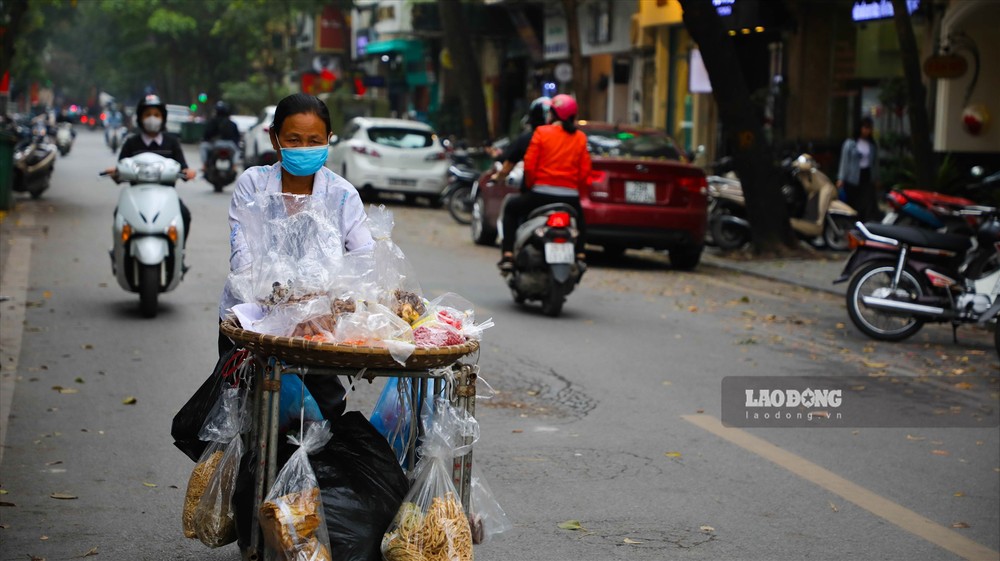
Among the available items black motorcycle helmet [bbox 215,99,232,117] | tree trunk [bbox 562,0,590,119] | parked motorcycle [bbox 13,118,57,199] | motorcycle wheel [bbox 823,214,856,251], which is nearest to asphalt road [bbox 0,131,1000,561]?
motorcycle wheel [bbox 823,214,856,251]

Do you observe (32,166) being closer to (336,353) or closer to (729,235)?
(729,235)

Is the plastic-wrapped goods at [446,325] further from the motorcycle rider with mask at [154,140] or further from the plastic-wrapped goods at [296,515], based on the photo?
the motorcycle rider with mask at [154,140]

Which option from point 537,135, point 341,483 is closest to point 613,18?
point 537,135

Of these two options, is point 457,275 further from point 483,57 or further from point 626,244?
point 483,57

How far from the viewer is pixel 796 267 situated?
15523mm

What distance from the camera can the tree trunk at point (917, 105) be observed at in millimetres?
16406

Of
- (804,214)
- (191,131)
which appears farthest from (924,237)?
(191,131)

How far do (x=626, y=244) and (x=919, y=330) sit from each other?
4586 mm

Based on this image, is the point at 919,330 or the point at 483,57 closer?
the point at 919,330

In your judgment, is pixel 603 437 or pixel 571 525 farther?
pixel 603 437

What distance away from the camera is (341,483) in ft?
12.3

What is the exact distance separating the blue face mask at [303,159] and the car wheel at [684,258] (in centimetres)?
1123

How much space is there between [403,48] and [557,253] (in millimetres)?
37604

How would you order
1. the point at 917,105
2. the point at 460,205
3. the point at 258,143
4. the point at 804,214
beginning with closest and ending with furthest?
1. the point at 917,105
2. the point at 804,214
3. the point at 460,205
4. the point at 258,143
